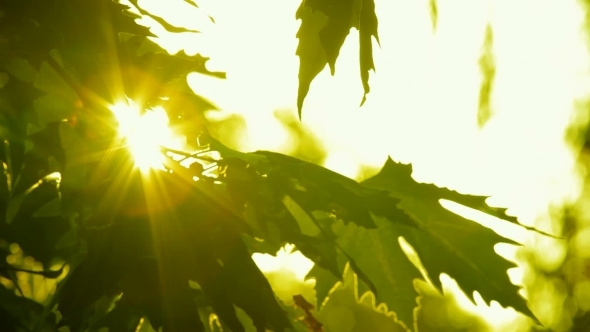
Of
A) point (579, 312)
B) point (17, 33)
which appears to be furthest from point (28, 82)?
point (579, 312)

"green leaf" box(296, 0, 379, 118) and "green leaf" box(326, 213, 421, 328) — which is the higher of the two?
"green leaf" box(296, 0, 379, 118)

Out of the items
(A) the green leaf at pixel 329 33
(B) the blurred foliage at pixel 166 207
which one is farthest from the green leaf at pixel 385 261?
(A) the green leaf at pixel 329 33

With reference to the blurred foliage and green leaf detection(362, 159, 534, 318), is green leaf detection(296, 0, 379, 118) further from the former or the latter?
green leaf detection(362, 159, 534, 318)

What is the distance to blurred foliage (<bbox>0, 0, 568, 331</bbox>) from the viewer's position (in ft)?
2.87

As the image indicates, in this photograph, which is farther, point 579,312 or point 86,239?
point 579,312

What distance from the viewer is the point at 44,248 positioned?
1079 mm

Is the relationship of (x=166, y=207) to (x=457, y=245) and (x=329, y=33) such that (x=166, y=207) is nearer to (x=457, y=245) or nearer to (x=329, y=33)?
(x=329, y=33)

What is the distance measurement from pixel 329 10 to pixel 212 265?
428 millimetres

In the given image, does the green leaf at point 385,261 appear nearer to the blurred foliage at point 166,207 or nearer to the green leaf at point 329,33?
the blurred foliage at point 166,207

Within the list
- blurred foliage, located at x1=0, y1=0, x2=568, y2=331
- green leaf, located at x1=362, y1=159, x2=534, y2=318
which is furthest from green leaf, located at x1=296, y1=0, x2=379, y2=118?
green leaf, located at x1=362, y1=159, x2=534, y2=318

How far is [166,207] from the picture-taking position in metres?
0.91

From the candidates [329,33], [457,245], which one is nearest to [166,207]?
[329,33]

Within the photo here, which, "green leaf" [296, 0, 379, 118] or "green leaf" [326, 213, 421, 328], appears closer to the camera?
"green leaf" [296, 0, 379, 118]

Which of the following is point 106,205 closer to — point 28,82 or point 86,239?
point 86,239
